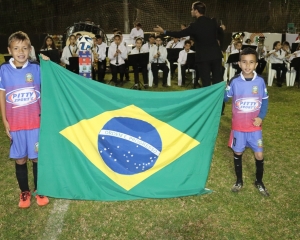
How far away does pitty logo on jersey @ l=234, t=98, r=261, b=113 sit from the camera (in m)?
4.12

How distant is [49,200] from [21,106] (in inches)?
46.5

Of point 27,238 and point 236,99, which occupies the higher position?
point 236,99

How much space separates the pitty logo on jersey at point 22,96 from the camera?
378 cm

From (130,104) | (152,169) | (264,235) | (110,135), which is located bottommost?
(264,235)

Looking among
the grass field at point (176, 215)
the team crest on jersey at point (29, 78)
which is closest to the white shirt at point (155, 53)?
the grass field at point (176, 215)

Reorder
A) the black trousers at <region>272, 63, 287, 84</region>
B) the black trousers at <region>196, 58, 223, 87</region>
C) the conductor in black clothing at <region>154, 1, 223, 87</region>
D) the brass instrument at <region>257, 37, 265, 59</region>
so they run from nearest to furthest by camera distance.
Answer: the conductor in black clothing at <region>154, 1, 223, 87</region>, the black trousers at <region>196, 58, 223, 87</region>, the black trousers at <region>272, 63, 287, 84</region>, the brass instrument at <region>257, 37, 265, 59</region>

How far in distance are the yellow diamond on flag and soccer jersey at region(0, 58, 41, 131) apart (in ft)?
1.31

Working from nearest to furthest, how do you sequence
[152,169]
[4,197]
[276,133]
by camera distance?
[152,169] < [4,197] < [276,133]

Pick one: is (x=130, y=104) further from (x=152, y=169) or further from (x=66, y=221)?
(x=66, y=221)

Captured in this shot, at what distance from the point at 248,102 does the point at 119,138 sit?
4.93 ft

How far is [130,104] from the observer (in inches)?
156

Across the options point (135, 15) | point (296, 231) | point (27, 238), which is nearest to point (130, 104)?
point (27, 238)

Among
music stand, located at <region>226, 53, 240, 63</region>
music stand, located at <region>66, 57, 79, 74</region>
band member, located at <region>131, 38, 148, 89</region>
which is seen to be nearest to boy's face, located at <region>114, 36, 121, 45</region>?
band member, located at <region>131, 38, 148, 89</region>

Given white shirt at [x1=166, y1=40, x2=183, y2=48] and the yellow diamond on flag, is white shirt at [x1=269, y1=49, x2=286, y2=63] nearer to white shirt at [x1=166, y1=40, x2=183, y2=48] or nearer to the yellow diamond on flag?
white shirt at [x1=166, y1=40, x2=183, y2=48]
